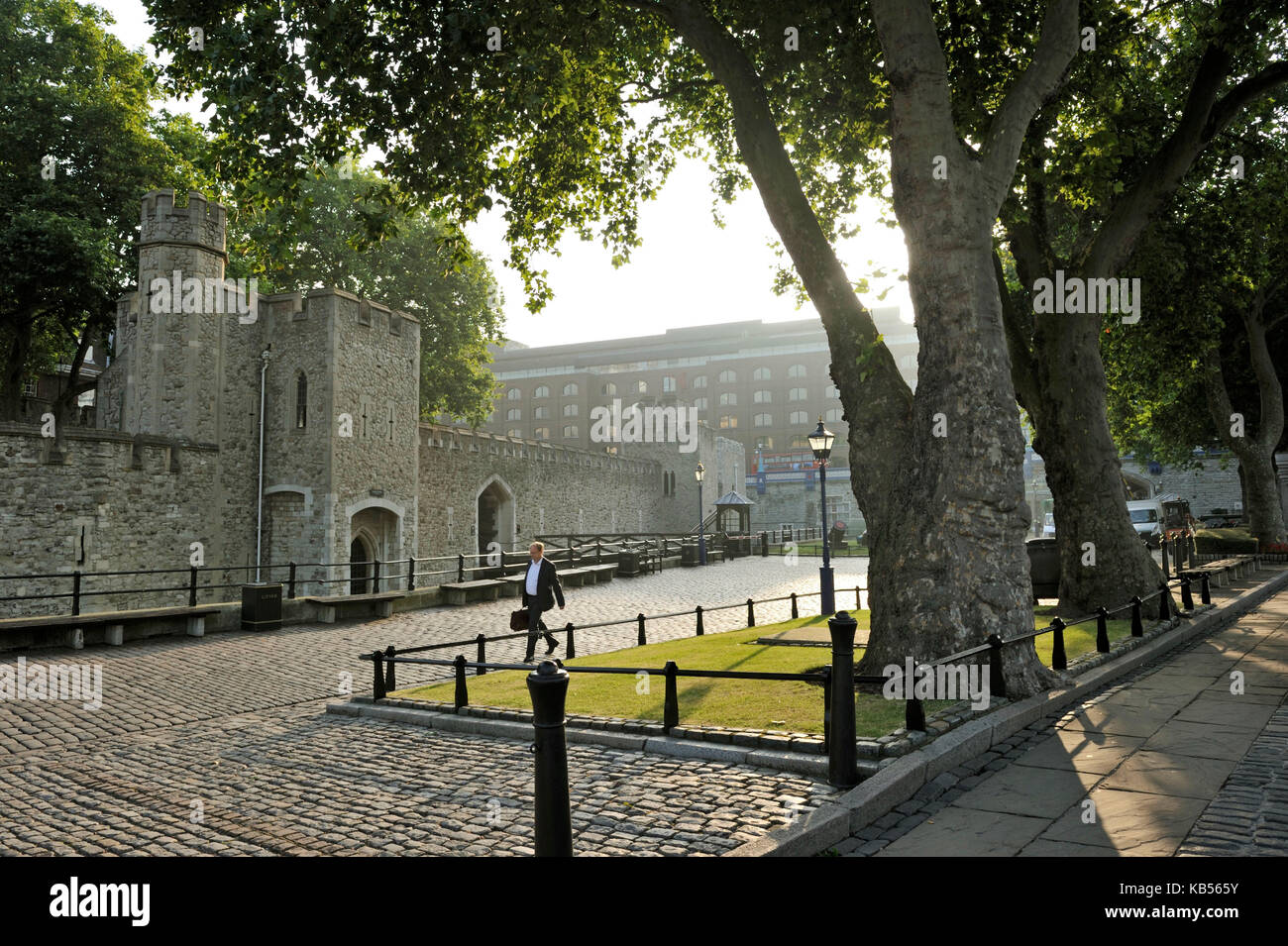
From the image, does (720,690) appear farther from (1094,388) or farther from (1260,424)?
(1260,424)

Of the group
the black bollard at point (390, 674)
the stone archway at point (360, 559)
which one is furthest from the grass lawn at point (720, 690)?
the stone archway at point (360, 559)

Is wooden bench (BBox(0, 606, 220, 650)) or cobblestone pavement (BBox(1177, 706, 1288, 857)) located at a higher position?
cobblestone pavement (BBox(1177, 706, 1288, 857))

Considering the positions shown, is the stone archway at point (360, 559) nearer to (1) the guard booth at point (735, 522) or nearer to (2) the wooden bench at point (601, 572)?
(2) the wooden bench at point (601, 572)

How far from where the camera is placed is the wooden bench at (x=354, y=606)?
16.3 m

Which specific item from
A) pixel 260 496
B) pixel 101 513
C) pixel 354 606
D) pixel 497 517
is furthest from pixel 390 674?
pixel 497 517

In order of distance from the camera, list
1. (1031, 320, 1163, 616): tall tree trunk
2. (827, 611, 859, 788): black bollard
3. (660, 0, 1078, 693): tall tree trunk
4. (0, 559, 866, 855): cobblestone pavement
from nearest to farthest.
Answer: (0, 559, 866, 855): cobblestone pavement < (827, 611, 859, 788): black bollard < (660, 0, 1078, 693): tall tree trunk < (1031, 320, 1163, 616): tall tree trunk

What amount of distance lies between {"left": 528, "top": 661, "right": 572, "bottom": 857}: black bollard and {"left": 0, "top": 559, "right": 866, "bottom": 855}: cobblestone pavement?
0.80 metres

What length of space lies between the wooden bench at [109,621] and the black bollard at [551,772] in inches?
507

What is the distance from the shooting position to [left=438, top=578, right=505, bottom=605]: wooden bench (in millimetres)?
19203

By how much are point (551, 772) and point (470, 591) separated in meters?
16.6

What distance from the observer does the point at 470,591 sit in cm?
1936

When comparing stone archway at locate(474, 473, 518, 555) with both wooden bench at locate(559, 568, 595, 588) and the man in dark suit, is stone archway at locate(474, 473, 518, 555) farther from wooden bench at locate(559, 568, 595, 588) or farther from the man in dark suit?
the man in dark suit

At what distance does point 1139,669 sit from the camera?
908 cm

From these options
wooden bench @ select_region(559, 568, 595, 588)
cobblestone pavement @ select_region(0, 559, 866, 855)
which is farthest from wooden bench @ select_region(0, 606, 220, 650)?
wooden bench @ select_region(559, 568, 595, 588)
